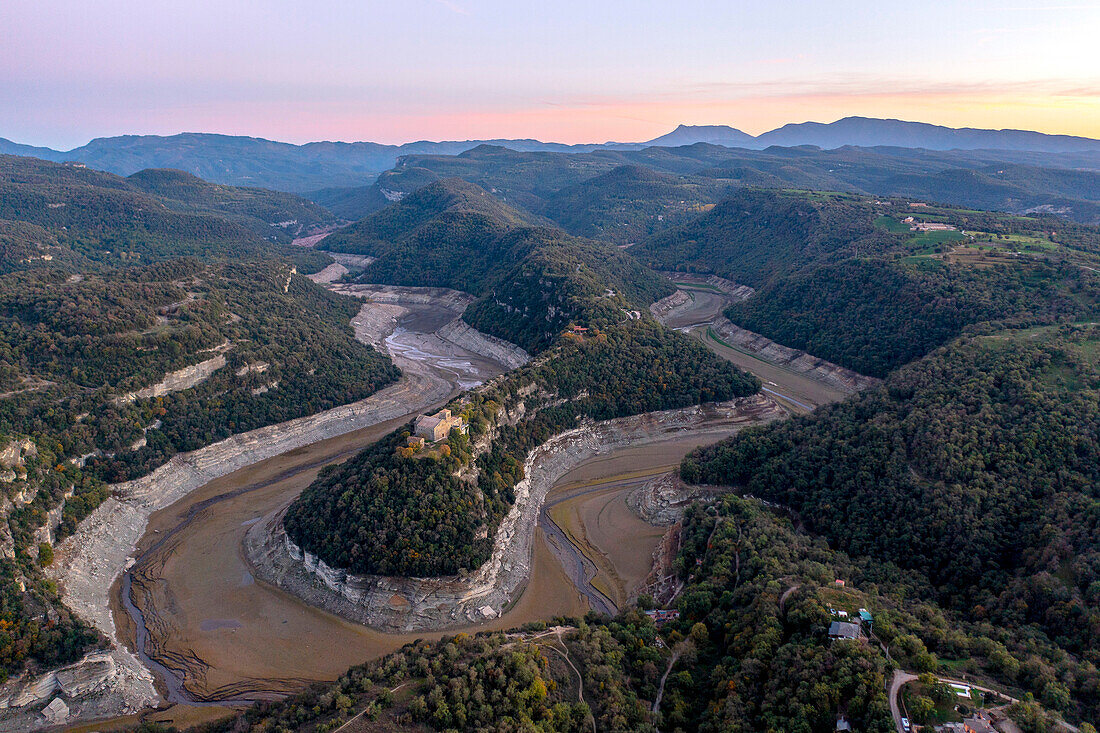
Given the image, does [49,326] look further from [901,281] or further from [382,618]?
[901,281]

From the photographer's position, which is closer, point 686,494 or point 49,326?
point 686,494

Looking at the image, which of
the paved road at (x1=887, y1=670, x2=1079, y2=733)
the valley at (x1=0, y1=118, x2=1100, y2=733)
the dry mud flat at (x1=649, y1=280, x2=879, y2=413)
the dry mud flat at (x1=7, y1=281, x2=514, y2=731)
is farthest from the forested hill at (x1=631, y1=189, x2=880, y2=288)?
the paved road at (x1=887, y1=670, x2=1079, y2=733)

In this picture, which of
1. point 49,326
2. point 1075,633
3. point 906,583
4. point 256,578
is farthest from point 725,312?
point 49,326

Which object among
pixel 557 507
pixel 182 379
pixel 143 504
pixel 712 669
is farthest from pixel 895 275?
pixel 143 504

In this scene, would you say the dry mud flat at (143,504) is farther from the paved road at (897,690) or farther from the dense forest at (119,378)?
the paved road at (897,690)

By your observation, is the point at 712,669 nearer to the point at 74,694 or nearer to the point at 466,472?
the point at 466,472

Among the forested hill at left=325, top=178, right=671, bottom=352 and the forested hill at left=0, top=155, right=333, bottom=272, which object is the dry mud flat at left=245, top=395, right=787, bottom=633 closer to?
the forested hill at left=325, top=178, right=671, bottom=352

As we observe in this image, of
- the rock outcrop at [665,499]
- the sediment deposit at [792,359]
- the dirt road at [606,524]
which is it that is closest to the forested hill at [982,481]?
the rock outcrop at [665,499]
